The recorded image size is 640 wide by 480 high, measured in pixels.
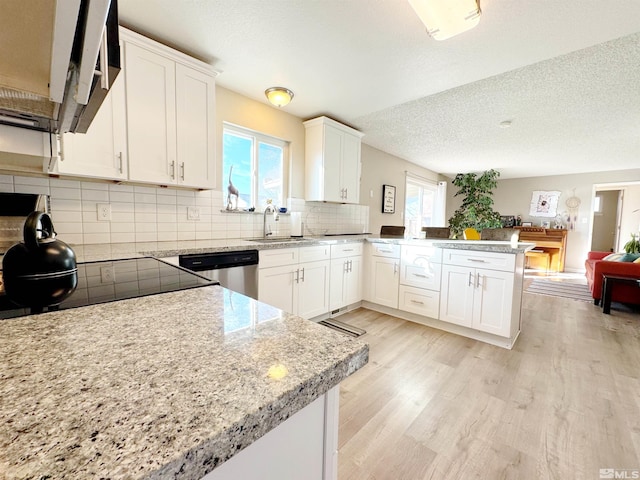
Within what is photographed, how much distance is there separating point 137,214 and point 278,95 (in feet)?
5.07

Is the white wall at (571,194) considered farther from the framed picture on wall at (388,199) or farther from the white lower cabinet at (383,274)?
the white lower cabinet at (383,274)

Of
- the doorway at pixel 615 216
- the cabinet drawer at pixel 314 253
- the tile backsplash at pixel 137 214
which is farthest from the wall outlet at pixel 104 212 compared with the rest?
the doorway at pixel 615 216

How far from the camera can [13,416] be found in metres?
0.32

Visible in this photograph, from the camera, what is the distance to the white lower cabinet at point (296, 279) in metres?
2.31

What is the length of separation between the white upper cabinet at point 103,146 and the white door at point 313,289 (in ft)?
5.16

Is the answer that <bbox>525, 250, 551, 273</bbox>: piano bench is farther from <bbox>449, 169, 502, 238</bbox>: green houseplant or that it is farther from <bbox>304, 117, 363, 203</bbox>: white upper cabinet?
<bbox>304, 117, 363, 203</bbox>: white upper cabinet

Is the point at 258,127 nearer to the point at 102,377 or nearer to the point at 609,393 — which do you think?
the point at 102,377

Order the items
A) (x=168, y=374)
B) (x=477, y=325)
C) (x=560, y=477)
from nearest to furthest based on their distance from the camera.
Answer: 1. (x=168, y=374)
2. (x=560, y=477)
3. (x=477, y=325)

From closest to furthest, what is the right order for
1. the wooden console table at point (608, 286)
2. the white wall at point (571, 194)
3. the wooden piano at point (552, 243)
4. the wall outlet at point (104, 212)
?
1. the wall outlet at point (104, 212)
2. the wooden console table at point (608, 286)
3. the white wall at point (571, 194)
4. the wooden piano at point (552, 243)

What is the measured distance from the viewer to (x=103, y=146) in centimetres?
174

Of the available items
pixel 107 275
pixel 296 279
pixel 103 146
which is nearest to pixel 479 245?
pixel 296 279

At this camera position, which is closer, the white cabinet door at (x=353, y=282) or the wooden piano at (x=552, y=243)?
the white cabinet door at (x=353, y=282)

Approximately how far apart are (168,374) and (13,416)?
16 cm

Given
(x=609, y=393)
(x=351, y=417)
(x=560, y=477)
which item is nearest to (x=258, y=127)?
(x=351, y=417)
